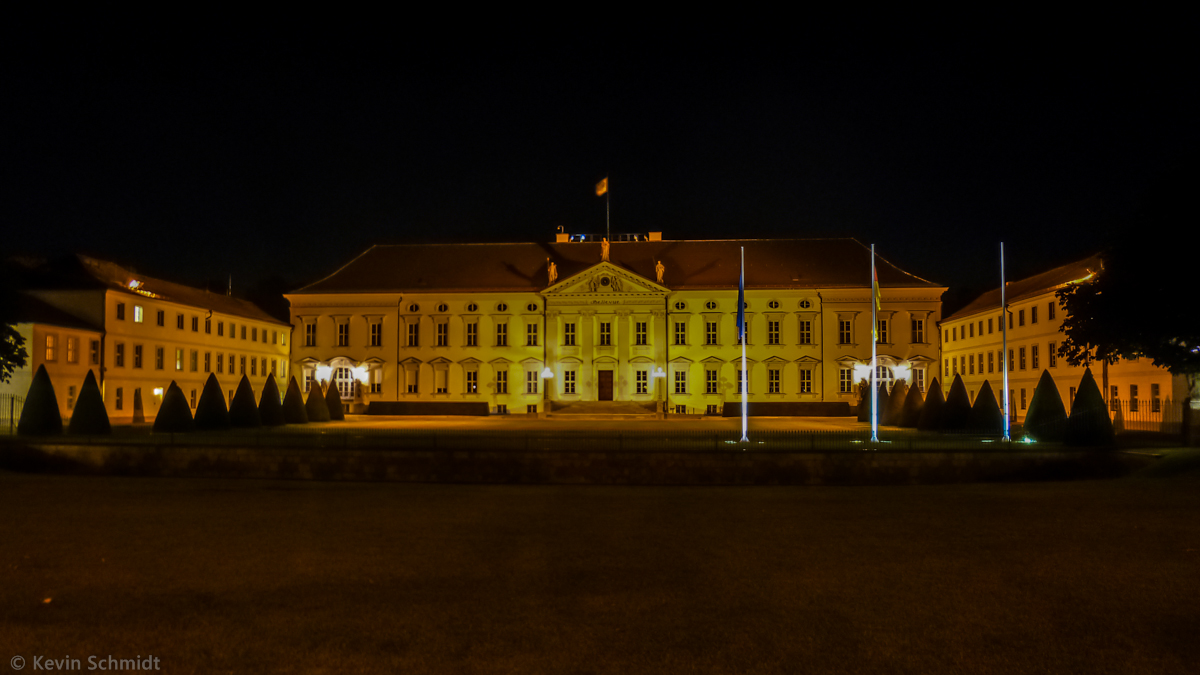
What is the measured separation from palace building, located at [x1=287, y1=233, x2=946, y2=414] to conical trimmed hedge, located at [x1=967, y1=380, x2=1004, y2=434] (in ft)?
78.7

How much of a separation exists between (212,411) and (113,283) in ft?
66.8

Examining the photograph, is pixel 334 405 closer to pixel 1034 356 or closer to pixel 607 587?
pixel 1034 356

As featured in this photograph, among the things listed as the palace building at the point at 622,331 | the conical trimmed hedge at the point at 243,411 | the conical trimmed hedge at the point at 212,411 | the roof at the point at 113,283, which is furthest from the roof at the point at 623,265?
the conical trimmed hedge at the point at 212,411

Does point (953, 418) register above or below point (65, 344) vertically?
below

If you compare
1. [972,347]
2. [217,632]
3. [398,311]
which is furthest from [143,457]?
[972,347]

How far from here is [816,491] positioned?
21.0 m

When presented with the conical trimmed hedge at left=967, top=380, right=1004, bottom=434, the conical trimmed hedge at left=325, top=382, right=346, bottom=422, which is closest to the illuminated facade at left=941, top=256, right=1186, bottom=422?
the conical trimmed hedge at left=967, top=380, right=1004, bottom=434

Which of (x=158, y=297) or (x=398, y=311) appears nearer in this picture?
(x=158, y=297)

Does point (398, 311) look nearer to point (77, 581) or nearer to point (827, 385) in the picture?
point (827, 385)

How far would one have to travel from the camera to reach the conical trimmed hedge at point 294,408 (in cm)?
4424

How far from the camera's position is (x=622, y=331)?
61.4 meters

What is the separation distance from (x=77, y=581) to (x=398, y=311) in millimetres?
54082

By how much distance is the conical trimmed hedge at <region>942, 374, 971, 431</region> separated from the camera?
3562cm

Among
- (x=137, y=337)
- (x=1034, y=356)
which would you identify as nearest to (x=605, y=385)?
(x=1034, y=356)
